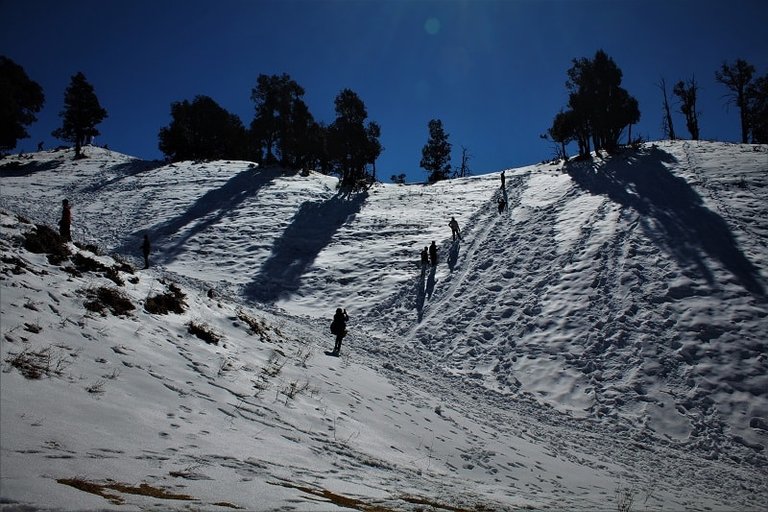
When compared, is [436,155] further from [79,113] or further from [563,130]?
[79,113]

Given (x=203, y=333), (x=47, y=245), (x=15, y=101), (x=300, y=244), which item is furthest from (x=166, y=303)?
(x=15, y=101)

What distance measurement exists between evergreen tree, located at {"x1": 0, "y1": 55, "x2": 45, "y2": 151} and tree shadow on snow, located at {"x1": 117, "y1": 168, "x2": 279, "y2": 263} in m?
23.8

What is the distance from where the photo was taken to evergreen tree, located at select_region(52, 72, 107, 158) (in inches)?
2269

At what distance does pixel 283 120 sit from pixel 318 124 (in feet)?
17.3

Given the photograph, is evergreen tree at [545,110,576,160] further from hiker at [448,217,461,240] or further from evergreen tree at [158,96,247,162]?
evergreen tree at [158,96,247,162]

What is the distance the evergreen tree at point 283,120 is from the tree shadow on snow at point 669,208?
30.5m

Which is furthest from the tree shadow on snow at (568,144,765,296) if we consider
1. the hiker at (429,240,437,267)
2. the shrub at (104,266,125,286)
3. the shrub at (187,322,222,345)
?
the shrub at (104,266,125,286)

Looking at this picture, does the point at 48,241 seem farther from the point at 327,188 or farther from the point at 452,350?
the point at 327,188

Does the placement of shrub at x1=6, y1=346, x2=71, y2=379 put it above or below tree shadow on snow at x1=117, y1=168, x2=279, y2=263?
below

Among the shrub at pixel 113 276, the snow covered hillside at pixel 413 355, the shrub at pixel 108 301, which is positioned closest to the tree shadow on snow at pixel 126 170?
the snow covered hillside at pixel 413 355

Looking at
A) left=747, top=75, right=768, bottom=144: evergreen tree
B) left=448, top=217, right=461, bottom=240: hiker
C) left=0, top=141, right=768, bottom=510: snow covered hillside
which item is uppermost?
left=747, top=75, right=768, bottom=144: evergreen tree

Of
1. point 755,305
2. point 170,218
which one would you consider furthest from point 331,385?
point 170,218

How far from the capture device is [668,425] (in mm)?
12766

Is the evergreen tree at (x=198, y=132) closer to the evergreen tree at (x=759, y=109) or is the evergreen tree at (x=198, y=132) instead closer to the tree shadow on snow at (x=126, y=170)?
the tree shadow on snow at (x=126, y=170)
